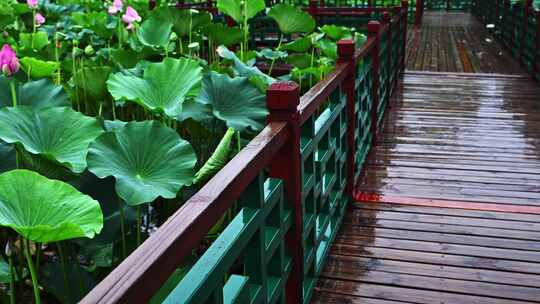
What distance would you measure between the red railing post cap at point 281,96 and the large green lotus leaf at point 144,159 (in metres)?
0.28

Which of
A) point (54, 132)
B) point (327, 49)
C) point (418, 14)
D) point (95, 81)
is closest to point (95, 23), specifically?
point (327, 49)

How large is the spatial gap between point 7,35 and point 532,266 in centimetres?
278

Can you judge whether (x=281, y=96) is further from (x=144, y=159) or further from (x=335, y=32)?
(x=335, y=32)

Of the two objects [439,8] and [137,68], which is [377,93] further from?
[439,8]

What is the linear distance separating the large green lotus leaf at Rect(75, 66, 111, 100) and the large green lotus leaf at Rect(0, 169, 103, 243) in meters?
1.05

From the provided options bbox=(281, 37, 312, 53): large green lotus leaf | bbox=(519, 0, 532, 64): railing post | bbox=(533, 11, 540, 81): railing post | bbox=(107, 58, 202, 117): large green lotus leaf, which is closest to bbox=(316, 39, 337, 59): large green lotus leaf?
bbox=(281, 37, 312, 53): large green lotus leaf

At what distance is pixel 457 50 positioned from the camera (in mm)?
8172

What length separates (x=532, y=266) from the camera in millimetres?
2305

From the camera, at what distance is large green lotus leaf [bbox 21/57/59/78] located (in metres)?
2.01

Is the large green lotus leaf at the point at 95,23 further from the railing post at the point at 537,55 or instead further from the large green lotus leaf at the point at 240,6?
the railing post at the point at 537,55

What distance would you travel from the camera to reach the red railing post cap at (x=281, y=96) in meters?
1.60

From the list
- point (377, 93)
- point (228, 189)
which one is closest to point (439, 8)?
point (377, 93)

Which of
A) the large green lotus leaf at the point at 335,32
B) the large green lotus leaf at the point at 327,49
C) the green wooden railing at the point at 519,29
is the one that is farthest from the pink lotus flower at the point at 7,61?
the green wooden railing at the point at 519,29

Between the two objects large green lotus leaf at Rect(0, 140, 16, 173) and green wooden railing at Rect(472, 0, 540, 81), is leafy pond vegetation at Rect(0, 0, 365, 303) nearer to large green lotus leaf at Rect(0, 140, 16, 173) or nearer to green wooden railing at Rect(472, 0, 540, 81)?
large green lotus leaf at Rect(0, 140, 16, 173)
